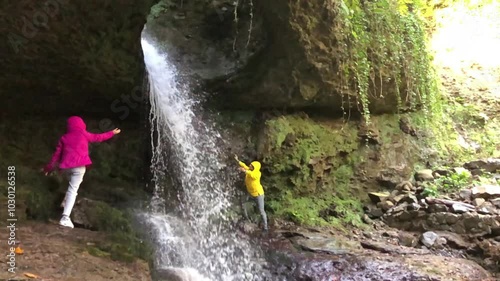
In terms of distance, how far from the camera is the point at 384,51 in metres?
8.34

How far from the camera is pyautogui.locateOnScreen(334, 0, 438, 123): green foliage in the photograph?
782 centimetres

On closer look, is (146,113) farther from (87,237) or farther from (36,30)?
(87,237)

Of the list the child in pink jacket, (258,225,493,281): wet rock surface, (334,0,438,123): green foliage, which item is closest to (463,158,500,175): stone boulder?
(334,0,438,123): green foliage

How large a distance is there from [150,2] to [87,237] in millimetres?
3121

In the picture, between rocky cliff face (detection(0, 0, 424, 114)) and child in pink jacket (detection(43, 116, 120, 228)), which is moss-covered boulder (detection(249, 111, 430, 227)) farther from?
child in pink jacket (detection(43, 116, 120, 228))

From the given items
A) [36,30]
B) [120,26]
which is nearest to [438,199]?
[120,26]

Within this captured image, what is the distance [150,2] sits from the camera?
230 inches

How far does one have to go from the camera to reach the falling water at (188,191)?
6.14 m

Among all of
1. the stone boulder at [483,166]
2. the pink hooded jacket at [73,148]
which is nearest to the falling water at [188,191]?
the pink hooded jacket at [73,148]

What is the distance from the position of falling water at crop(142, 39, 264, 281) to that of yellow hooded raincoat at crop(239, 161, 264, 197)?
701mm

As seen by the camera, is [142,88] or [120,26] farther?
[142,88]

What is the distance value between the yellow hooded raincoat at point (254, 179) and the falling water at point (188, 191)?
2.30 ft

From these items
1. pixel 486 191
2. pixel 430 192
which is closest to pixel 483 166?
pixel 486 191

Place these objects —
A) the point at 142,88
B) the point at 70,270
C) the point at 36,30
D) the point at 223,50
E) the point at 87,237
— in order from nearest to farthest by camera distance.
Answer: the point at 70,270, the point at 87,237, the point at 36,30, the point at 142,88, the point at 223,50
